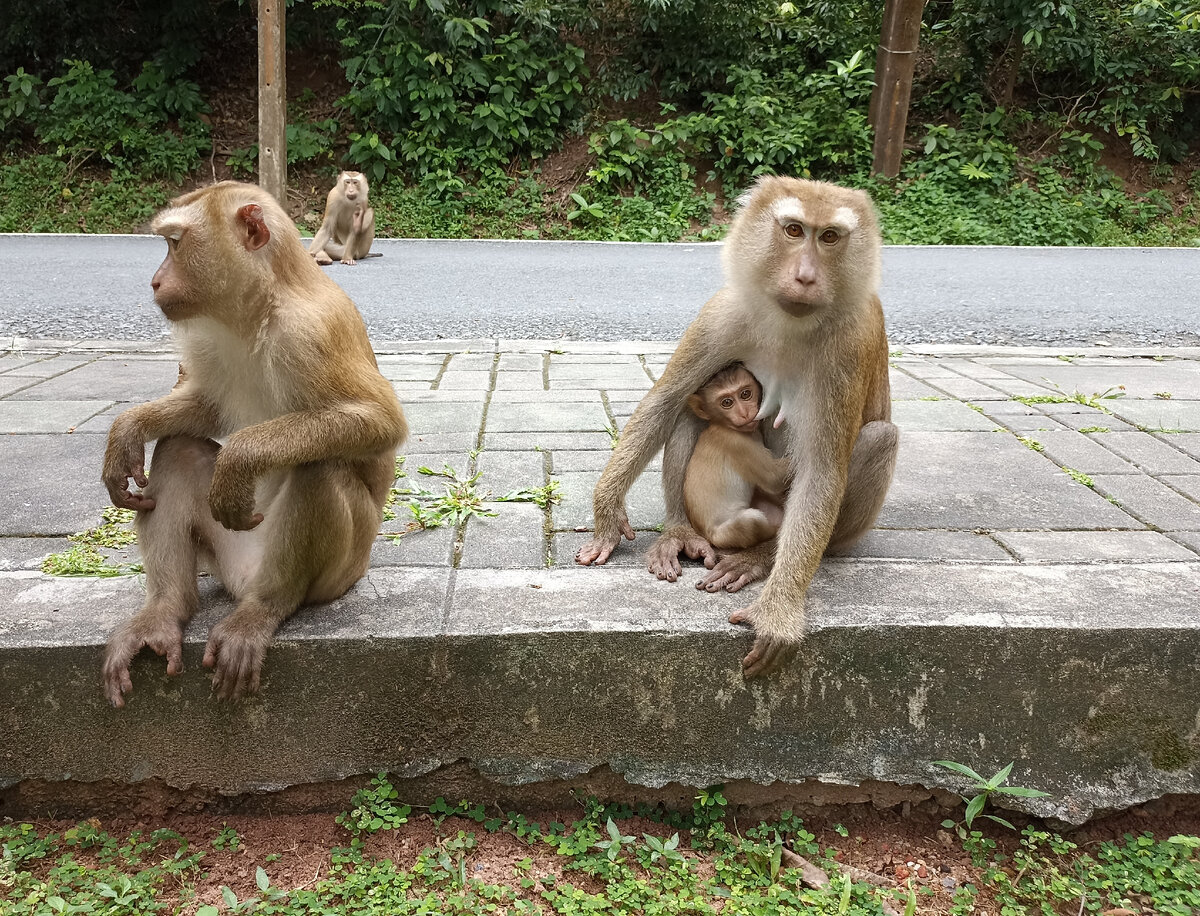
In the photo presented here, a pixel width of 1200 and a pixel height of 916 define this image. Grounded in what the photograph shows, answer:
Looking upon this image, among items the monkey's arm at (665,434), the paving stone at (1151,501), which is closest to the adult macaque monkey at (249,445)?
the monkey's arm at (665,434)

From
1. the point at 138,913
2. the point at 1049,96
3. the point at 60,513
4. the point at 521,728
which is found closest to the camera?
the point at 138,913

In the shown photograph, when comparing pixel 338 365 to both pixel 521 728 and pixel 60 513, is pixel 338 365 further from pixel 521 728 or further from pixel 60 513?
pixel 60 513

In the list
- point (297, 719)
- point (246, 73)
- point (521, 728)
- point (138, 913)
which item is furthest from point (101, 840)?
point (246, 73)

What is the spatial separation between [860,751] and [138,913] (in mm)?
1938

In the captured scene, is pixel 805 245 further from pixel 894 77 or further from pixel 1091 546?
pixel 894 77

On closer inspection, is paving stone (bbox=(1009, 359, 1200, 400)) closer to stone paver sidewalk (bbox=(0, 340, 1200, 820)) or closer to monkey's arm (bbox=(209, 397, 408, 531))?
stone paver sidewalk (bbox=(0, 340, 1200, 820))

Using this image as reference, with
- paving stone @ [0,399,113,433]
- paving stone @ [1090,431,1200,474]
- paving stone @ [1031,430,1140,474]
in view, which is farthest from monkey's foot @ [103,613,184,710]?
paving stone @ [1090,431,1200,474]

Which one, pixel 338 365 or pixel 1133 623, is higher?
pixel 338 365

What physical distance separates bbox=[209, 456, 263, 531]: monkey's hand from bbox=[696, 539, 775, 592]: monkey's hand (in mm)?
1314

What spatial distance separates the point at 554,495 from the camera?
369 cm

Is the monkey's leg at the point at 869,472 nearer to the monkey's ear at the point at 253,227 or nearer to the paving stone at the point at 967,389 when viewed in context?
the monkey's ear at the point at 253,227

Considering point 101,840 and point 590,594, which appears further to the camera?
point 590,594

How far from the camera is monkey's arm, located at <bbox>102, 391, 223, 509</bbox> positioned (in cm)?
267

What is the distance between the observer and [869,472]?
120 inches
